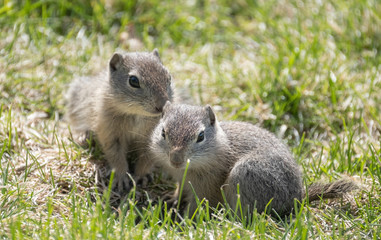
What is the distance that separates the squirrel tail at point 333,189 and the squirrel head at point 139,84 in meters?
1.87

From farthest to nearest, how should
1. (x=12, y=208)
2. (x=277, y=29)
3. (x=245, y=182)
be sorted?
(x=277, y=29)
(x=245, y=182)
(x=12, y=208)

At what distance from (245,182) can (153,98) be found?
1392 millimetres

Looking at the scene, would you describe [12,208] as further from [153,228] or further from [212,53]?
[212,53]

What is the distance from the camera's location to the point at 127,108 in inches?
239

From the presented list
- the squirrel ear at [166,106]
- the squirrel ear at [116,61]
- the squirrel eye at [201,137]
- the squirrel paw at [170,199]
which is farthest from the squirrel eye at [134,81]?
the squirrel paw at [170,199]

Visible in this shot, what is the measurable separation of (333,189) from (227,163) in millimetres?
1133

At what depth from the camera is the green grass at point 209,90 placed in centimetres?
489

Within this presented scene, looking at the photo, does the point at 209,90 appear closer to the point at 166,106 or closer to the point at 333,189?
the point at 166,106

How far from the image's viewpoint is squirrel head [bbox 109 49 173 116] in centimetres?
586

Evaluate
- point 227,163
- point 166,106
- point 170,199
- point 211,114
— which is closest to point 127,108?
point 166,106

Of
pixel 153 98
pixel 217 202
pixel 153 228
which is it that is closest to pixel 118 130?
pixel 153 98

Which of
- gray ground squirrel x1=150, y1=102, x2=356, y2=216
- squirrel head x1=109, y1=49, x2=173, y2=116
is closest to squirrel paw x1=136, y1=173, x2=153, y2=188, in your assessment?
gray ground squirrel x1=150, y1=102, x2=356, y2=216

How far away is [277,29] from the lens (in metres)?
8.90

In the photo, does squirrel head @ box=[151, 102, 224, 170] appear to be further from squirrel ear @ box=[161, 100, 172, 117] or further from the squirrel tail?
the squirrel tail
